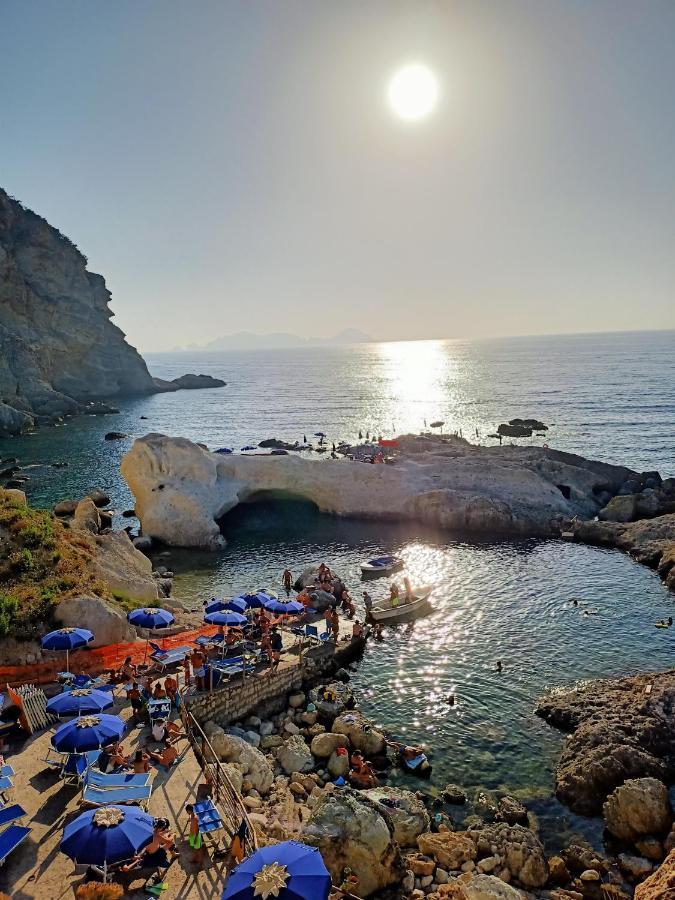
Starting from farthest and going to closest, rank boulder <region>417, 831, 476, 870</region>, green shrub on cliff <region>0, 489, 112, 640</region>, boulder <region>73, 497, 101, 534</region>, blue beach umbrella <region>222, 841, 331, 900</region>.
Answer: boulder <region>73, 497, 101, 534</region>, green shrub on cliff <region>0, 489, 112, 640</region>, boulder <region>417, 831, 476, 870</region>, blue beach umbrella <region>222, 841, 331, 900</region>

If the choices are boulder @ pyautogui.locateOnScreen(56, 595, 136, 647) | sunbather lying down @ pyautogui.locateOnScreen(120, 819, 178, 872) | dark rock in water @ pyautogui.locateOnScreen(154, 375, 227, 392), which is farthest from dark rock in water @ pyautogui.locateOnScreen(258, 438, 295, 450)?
dark rock in water @ pyautogui.locateOnScreen(154, 375, 227, 392)

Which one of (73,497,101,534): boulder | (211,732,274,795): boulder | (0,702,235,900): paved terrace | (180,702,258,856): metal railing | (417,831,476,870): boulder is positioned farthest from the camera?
→ (73,497,101,534): boulder

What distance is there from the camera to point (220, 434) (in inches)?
4008

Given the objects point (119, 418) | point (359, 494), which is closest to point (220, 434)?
point (119, 418)

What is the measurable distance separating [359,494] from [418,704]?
25.0 metres

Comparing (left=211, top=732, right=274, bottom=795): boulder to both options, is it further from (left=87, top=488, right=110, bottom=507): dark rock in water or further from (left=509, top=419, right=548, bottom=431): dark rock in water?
(left=509, top=419, right=548, bottom=431): dark rock in water

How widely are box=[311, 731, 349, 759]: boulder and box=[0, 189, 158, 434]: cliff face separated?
89.0 meters

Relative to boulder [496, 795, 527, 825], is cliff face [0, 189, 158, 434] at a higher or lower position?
higher

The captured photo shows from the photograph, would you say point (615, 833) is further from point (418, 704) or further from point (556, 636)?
point (556, 636)

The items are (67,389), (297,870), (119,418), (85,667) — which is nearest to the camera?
(297,870)

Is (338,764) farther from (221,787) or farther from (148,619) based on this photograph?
(148,619)

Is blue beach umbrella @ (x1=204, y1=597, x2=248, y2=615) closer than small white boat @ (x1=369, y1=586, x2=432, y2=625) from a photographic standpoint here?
Yes

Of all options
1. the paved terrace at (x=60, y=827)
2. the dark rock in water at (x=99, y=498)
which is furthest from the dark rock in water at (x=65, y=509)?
the paved terrace at (x=60, y=827)

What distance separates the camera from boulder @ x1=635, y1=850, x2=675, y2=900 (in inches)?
486
